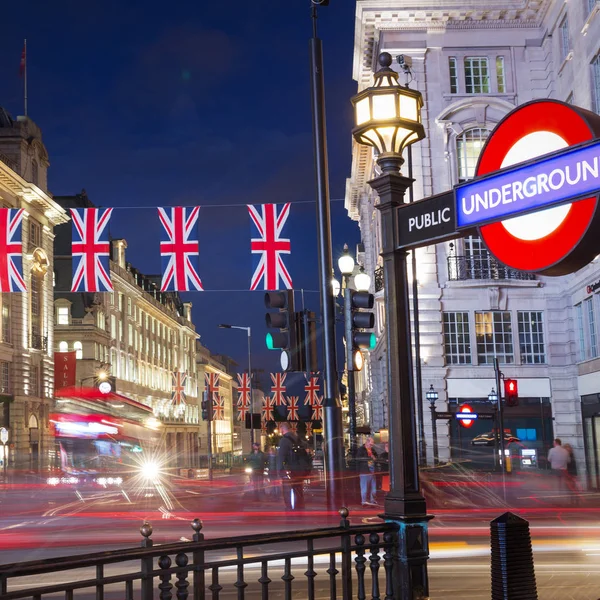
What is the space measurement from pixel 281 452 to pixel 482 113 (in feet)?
84.6

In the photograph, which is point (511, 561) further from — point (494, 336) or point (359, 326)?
point (494, 336)

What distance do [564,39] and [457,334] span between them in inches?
499

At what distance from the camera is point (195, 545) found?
6.27 m

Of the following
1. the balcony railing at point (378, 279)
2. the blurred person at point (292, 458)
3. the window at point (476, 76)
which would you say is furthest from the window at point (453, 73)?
the blurred person at point (292, 458)

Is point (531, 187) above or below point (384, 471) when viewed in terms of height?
above

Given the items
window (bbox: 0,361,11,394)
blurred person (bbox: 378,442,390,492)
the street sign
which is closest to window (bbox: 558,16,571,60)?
blurred person (bbox: 378,442,390,492)

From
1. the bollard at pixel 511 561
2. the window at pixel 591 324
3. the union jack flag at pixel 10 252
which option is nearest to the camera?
the bollard at pixel 511 561

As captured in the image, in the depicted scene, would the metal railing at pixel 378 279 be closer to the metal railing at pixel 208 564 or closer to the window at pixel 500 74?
the window at pixel 500 74

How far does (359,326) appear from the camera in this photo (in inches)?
567

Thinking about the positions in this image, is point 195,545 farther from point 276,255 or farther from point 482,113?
point 482,113

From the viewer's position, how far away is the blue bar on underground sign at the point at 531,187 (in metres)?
5.29

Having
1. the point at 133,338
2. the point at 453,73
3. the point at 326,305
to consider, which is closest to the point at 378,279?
the point at 453,73

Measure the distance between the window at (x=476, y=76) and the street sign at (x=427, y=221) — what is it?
33.3 m

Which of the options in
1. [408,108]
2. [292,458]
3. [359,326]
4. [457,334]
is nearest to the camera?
[408,108]
